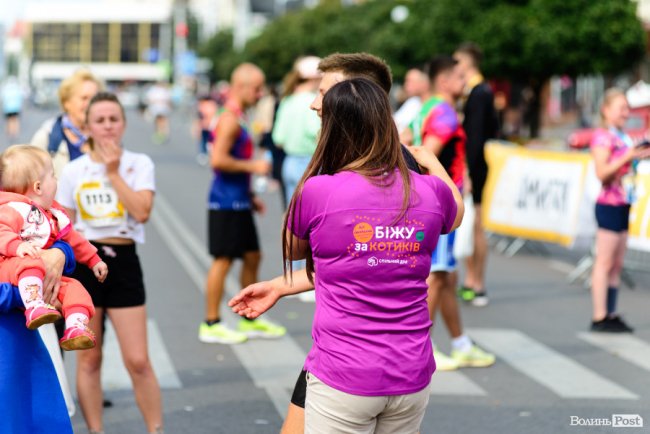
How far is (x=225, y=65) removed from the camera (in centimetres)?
8731

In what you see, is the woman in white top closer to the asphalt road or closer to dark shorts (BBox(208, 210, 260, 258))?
the asphalt road

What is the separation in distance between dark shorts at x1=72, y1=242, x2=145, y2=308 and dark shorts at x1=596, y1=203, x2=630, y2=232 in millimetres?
4281

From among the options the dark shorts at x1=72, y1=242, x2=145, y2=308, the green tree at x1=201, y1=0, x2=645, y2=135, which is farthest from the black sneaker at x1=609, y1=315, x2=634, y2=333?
the green tree at x1=201, y1=0, x2=645, y2=135

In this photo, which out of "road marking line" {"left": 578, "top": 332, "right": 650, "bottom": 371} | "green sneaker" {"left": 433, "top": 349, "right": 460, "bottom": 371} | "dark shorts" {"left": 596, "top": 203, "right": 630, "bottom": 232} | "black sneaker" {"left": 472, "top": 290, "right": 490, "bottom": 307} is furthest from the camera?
"black sneaker" {"left": 472, "top": 290, "right": 490, "bottom": 307}

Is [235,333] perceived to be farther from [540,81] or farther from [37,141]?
[540,81]

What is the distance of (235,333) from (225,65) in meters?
79.6

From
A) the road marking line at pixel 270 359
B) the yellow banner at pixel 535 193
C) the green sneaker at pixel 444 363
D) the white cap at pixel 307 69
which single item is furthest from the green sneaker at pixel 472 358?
the yellow banner at pixel 535 193

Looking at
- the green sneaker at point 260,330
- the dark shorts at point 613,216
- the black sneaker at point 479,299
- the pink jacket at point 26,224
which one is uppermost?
the pink jacket at point 26,224

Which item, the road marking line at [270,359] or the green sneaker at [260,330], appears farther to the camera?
the green sneaker at [260,330]

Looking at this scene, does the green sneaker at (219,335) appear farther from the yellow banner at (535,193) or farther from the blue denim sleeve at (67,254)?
the yellow banner at (535,193)

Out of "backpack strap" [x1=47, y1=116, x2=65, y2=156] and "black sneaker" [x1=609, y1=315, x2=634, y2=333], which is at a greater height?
"backpack strap" [x1=47, y1=116, x2=65, y2=156]

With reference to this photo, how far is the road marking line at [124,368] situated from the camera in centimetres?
745

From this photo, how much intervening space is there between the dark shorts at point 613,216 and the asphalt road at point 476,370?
823mm

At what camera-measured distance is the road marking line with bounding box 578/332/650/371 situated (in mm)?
8414
